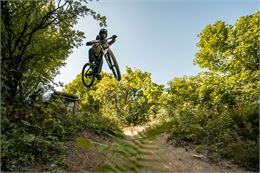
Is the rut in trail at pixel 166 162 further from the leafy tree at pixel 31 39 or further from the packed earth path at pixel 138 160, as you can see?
the leafy tree at pixel 31 39

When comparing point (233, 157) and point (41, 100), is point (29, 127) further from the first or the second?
point (233, 157)

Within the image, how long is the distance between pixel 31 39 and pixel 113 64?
2.69m

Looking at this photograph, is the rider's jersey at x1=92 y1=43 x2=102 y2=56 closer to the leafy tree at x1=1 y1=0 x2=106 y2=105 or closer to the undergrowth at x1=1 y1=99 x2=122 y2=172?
the leafy tree at x1=1 y1=0 x2=106 y2=105

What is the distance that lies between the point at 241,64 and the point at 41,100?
1161 cm

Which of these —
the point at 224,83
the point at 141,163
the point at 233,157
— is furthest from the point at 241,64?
the point at 141,163

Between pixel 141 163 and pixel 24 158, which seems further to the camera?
pixel 141 163

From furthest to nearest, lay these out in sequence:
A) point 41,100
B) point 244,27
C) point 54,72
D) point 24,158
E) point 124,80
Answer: point 124,80
point 244,27
point 54,72
point 41,100
point 24,158

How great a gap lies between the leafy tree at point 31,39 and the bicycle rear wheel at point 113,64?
46.7 inches

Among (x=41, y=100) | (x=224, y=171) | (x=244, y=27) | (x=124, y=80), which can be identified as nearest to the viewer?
(x=224, y=171)

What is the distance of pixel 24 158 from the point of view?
470 cm

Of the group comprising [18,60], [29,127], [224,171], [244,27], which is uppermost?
[244,27]

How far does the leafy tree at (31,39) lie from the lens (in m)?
6.55

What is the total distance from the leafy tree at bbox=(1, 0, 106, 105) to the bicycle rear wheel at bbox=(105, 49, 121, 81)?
118cm

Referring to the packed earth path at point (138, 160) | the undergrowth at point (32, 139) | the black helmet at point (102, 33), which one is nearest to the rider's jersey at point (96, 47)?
the black helmet at point (102, 33)
